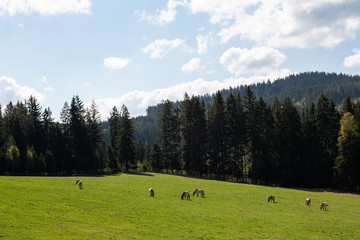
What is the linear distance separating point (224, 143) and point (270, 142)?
13.6 m

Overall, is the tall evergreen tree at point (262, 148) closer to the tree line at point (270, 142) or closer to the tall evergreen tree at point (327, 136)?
the tree line at point (270, 142)

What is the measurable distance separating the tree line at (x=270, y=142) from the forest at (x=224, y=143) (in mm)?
202

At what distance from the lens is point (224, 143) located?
270ft

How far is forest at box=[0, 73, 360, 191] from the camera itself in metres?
69.8

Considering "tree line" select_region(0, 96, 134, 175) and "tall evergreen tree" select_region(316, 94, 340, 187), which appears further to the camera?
"tree line" select_region(0, 96, 134, 175)

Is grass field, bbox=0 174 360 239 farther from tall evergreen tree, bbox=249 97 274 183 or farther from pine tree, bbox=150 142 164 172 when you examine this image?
pine tree, bbox=150 142 164 172

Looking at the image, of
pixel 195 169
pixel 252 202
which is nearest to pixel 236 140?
pixel 195 169

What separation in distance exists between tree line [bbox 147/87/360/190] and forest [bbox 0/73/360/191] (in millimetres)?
202

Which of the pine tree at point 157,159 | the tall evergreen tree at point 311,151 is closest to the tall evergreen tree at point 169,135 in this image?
the pine tree at point 157,159

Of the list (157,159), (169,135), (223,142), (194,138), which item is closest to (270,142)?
(223,142)

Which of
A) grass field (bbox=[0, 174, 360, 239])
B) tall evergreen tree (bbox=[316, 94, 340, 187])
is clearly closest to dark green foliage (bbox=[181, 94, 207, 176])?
tall evergreen tree (bbox=[316, 94, 340, 187])

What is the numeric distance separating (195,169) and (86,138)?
120 ft

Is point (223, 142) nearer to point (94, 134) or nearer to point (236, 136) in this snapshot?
point (236, 136)

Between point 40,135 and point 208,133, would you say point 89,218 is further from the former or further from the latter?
point 40,135
